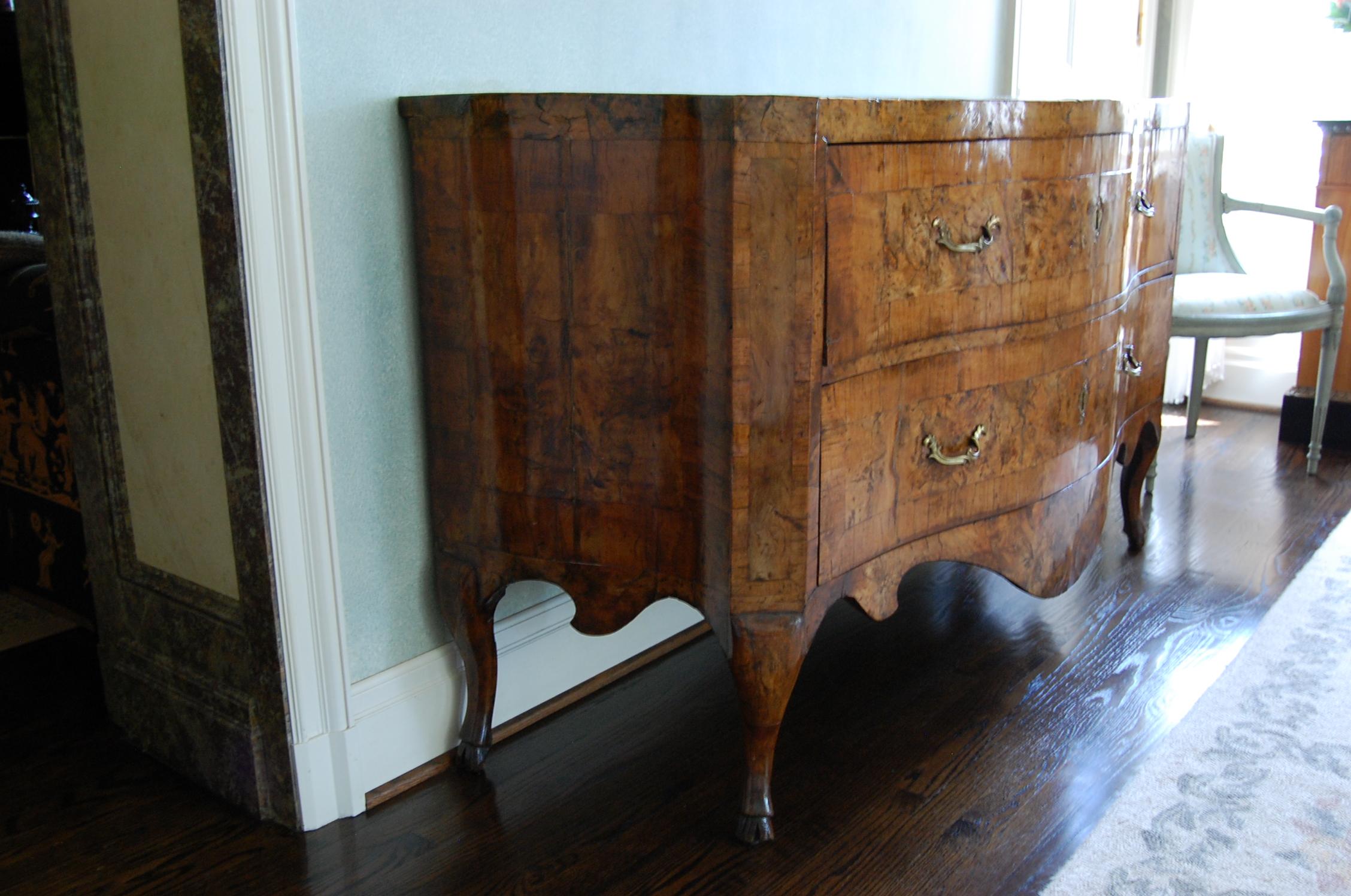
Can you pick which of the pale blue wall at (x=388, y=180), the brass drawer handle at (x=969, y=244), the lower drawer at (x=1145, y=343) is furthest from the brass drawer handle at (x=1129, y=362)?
the pale blue wall at (x=388, y=180)

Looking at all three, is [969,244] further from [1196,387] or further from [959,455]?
[1196,387]

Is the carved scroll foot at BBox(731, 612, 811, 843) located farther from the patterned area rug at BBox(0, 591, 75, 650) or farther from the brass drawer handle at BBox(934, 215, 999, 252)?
the patterned area rug at BBox(0, 591, 75, 650)

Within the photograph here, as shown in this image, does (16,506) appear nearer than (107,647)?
No

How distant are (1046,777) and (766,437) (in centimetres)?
71

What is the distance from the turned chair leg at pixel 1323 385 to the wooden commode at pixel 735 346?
1.71m

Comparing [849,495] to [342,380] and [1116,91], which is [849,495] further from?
[1116,91]

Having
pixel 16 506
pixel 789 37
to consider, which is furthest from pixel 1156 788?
pixel 16 506

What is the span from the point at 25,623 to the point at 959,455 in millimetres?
1757

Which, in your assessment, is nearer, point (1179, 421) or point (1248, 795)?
point (1248, 795)

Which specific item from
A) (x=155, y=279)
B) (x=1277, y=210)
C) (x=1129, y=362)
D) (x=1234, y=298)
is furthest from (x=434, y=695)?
(x=1277, y=210)

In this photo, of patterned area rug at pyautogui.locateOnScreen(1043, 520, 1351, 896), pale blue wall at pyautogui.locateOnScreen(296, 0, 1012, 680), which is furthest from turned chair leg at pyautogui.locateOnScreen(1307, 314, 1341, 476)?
pale blue wall at pyautogui.locateOnScreen(296, 0, 1012, 680)

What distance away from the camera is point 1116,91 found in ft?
11.7

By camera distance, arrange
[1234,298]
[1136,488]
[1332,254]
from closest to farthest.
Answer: [1136,488] → [1234,298] → [1332,254]

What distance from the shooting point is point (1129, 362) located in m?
2.16
